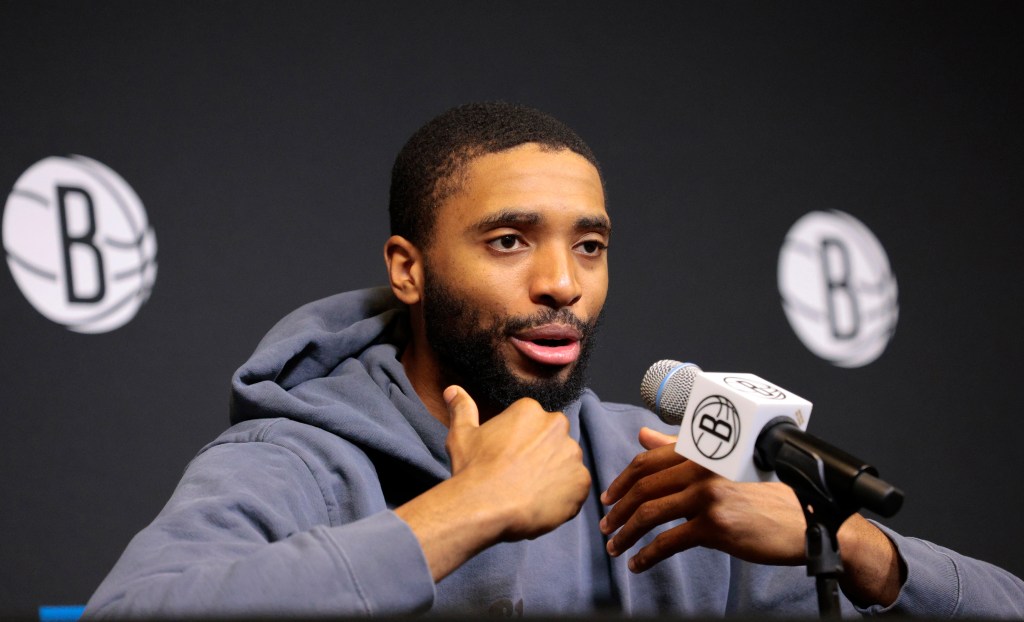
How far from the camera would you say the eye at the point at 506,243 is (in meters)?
1.44

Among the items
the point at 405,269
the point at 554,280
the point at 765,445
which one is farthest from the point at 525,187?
the point at 765,445

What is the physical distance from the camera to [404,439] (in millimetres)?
1384

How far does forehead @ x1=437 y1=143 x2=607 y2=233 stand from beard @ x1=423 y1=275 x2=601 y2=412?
12 cm

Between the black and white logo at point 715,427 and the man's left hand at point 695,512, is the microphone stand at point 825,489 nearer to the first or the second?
the black and white logo at point 715,427

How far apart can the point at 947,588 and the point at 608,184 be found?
6.00ft

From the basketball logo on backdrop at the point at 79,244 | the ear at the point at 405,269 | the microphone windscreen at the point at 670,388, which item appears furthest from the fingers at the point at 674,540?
the basketball logo on backdrop at the point at 79,244

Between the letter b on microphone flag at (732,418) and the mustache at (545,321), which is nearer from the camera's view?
the letter b on microphone flag at (732,418)

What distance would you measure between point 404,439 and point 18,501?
53.3 inches

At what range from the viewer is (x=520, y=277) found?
1.41 meters

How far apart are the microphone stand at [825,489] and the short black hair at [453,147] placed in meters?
0.74

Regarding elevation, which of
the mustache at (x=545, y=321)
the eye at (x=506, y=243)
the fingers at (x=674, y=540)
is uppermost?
the eye at (x=506, y=243)

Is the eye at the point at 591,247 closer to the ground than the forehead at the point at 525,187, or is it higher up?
closer to the ground

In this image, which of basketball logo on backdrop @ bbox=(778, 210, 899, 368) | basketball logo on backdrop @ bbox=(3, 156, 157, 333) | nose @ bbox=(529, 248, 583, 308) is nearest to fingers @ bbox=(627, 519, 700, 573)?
nose @ bbox=(529, 248, 583, 308)

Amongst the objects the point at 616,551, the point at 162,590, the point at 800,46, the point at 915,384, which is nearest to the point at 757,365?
the point at 915,384
